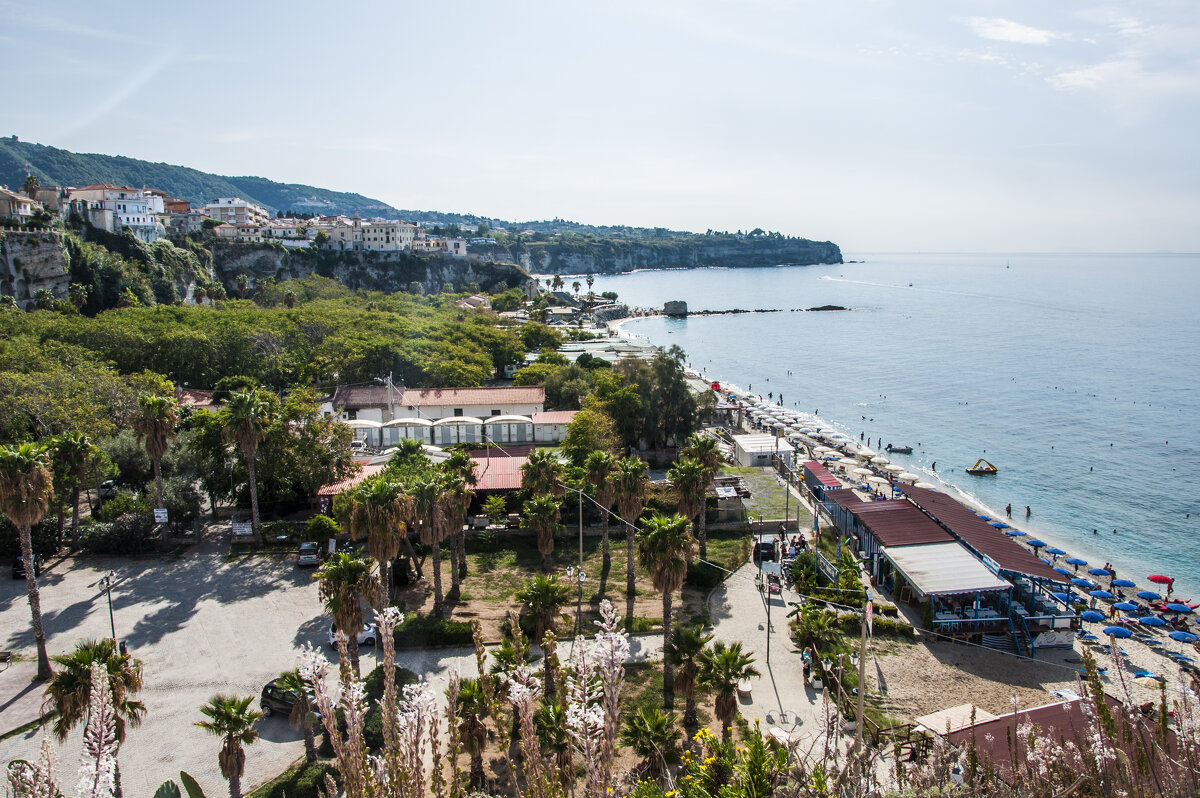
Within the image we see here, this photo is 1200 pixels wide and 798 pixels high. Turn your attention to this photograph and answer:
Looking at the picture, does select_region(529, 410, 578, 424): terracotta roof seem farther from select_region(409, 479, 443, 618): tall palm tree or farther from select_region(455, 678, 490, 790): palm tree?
select_region(455, 678, 490, 790): palm tree

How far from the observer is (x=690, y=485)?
91.7 feet

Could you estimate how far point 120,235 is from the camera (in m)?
→ 94.8

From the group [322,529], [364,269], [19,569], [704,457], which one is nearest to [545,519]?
[704,457]

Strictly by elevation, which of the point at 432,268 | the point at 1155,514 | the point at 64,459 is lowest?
the point at 1155,514

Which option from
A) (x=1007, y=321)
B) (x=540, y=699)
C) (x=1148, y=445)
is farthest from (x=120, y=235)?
(x=1007, y=321)

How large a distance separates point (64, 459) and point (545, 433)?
25.7 meters

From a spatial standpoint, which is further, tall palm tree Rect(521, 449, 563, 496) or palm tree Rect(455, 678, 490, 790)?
A: tall palm tree Rect(521, 449, 563, 496)

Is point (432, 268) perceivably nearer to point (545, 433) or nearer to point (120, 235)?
point (120, 235)

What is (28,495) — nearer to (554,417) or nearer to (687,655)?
(687,655)

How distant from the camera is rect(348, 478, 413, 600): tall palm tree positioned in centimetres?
2127

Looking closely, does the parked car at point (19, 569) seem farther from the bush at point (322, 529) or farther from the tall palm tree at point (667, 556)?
the tall palm tree at point (667, 556)

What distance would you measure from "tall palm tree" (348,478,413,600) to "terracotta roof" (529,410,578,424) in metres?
24.3

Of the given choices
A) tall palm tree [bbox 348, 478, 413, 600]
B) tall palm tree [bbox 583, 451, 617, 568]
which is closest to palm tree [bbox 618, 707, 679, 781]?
tall palm tree [bbox 348, 478, 413, 600]

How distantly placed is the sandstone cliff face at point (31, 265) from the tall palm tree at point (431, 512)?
71.5m
